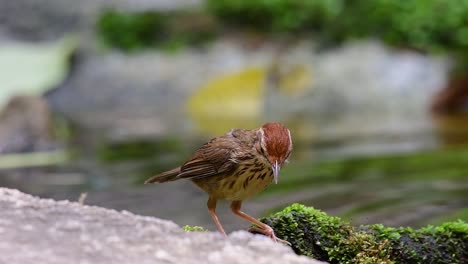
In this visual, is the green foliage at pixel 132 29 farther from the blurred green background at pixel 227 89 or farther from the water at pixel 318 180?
the water at pixel 318 180

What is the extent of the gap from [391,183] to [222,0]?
790cm

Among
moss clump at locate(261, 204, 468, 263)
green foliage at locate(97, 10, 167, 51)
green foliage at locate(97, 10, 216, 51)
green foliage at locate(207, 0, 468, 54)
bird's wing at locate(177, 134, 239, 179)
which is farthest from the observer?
green foliage at locate(97, 10, 167, 51)

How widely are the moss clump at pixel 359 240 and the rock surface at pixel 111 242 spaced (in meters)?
0.96

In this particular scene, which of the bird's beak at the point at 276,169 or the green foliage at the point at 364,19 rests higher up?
the green foliage at the point at 364,19

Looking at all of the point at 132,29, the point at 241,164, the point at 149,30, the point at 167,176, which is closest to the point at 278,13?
the point at 149,30

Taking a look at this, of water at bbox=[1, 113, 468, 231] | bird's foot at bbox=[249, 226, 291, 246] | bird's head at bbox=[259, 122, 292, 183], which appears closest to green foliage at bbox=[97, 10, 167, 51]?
water at bbox=[1, 113, 468, 231]

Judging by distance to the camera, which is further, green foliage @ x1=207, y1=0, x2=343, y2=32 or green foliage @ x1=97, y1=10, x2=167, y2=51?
green foliage @ x1=97, y1=10, x2=167, y2=51

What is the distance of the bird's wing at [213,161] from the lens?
5027 mm

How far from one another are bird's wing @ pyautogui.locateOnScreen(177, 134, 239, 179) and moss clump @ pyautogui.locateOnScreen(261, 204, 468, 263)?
38cm

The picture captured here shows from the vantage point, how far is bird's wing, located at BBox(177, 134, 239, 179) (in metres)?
5.03

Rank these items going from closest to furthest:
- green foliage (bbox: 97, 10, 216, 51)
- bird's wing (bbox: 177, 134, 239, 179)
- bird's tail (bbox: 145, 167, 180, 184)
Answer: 1. bird's wing (bbox: 177, 134, 239, 179)
2. bird's tail (bbox: 145, 167, 180, 184)
3. green foliage (bbox: 97, 10, 216, 51)

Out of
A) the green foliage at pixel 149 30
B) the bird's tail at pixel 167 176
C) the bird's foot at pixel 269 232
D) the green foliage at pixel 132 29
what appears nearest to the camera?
the bird's foot at pixel 269 232

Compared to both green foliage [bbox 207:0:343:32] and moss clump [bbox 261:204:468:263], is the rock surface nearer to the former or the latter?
moss clump [bbox 261:204:468:263]

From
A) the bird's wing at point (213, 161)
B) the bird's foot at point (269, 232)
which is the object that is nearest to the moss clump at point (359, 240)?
the bird's foot at point (269, 232)
